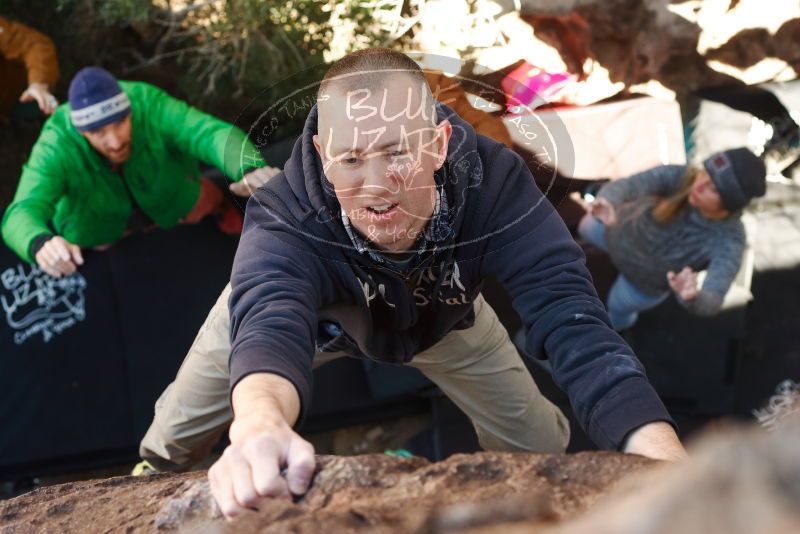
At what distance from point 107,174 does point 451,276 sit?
1.51 meters

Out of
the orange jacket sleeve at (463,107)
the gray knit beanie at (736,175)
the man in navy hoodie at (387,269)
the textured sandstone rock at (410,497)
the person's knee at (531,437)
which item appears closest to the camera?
the textured sandstone rock at (410,497)

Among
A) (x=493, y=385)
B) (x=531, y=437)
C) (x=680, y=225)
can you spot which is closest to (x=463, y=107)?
(x=493, y=385)

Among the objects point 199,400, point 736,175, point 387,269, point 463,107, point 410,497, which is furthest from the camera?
point 736,175

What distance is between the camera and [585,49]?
2.85 meters

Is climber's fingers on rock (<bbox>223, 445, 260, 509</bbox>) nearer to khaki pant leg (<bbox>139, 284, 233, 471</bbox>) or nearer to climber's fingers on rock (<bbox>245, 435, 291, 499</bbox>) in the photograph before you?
climber's fingers on rock (<bbox>245, 435, 291, 499</bbox>)

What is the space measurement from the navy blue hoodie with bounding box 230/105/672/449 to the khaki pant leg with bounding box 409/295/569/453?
0.31 meters

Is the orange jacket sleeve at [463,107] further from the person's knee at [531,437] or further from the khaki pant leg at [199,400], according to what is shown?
the person's knee at [531,437]

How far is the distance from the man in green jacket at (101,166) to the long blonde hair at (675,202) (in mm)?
1407

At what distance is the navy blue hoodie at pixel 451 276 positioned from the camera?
136 cm

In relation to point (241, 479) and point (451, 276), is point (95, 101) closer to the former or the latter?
point (451, 276)

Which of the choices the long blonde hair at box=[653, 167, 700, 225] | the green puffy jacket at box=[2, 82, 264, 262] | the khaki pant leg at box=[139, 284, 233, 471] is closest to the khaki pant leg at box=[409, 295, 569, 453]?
the khaki pant leg at box=[139, 284, 233, 471]

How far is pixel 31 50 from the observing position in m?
3.30

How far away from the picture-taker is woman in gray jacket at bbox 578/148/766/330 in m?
2.87

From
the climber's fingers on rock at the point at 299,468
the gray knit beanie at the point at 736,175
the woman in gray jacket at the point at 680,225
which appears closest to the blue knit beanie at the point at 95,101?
the woman in gray jacket at the point at 680,225
